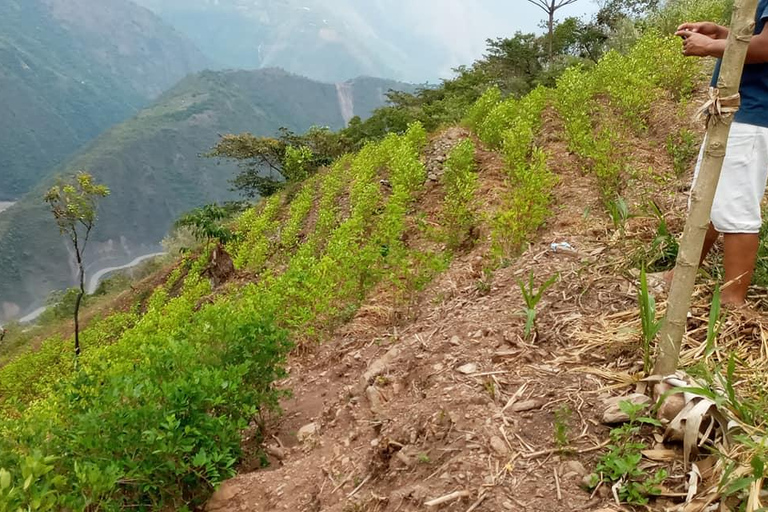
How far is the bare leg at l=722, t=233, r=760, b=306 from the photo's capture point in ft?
7.04

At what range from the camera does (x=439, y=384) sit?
7.77ft

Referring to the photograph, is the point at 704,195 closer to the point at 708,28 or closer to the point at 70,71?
the point at 708,28

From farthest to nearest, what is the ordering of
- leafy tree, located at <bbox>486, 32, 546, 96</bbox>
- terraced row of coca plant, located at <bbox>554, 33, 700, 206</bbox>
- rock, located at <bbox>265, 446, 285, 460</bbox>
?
leafy tree, located at <bbox>486, 32, 546, 96</bbox> < terraced row of coca plant, located at <bbox>554, 33, 700, 206</bbox> < rock, located at <bbox>265, 446, 285, 460</bbox>

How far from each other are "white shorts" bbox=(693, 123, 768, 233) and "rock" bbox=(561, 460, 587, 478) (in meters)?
1.26

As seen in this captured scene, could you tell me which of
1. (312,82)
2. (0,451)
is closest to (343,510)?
(0,451)

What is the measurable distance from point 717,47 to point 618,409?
4.62 feet

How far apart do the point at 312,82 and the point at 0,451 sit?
12651 centimetres

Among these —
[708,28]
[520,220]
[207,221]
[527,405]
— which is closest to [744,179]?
[708,28]

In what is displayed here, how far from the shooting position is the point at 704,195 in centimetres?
162

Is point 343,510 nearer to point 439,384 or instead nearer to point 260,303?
point 439,384

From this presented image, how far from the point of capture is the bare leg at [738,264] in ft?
7.04

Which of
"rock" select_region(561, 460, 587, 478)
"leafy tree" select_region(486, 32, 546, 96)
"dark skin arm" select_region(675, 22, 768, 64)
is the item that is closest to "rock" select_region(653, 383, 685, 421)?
"rock" select_region(561, 460, 587, 478)

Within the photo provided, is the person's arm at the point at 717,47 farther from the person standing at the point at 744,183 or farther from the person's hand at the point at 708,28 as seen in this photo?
the person's hand at the point at 708,28

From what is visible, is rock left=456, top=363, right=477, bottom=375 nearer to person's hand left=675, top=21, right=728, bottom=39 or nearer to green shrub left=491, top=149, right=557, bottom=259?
green shrub left=491, top=149, right=557, bottom=259
